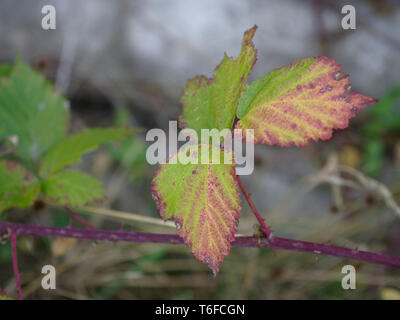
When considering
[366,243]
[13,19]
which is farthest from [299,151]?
[13,19]

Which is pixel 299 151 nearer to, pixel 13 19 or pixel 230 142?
pixel 230 142

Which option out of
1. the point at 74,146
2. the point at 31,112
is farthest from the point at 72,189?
the point at 31,112

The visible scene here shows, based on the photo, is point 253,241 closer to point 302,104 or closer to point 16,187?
point 302,104

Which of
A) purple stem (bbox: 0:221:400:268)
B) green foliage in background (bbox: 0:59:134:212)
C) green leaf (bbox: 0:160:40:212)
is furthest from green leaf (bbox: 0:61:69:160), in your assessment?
purple stem (bbox: 0:221:400:268)

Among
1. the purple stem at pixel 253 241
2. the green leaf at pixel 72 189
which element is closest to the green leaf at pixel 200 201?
the purple stem at pixel 253 241

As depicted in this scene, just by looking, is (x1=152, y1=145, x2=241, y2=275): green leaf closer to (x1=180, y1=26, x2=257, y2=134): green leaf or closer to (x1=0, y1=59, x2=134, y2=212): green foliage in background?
(x1=180, y1=26, x2=257, y2=134): green leaf

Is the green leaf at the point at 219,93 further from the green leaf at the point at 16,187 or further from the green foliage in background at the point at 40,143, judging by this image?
the green leaf at the point at 16,187
